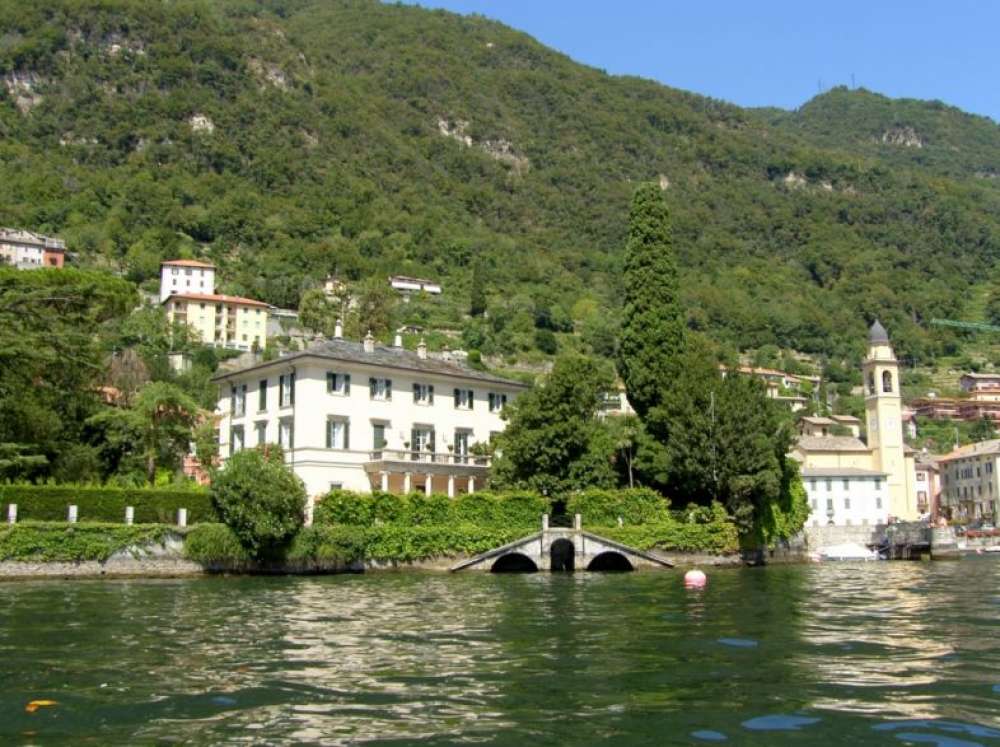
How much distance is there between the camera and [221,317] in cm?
15812

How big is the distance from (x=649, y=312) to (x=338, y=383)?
1954cm

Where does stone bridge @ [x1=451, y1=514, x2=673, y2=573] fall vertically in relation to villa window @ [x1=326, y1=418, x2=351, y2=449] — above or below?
below

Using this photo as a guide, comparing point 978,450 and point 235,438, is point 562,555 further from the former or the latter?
point 978,450

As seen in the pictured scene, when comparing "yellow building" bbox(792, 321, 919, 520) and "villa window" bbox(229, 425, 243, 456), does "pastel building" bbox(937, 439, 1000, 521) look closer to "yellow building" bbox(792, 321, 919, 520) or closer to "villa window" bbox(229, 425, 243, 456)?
"yellow building" bbox(792, 321, 919, 520)

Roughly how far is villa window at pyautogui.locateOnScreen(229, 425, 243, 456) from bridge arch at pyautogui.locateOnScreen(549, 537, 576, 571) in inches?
746

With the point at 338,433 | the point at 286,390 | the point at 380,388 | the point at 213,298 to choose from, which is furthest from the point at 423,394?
the point at 213,298

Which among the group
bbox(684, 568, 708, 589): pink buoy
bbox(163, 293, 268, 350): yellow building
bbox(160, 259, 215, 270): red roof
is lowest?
bbox(684, 568, 708, 589): pink buoy

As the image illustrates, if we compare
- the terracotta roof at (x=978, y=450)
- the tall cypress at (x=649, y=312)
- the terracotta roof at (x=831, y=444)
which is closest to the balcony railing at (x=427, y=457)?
the tall cypress at (x=649, y=312)

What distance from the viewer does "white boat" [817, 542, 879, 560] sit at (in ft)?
237

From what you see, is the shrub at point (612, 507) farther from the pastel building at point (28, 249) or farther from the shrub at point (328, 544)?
A: the pastel building at point (28, 249)

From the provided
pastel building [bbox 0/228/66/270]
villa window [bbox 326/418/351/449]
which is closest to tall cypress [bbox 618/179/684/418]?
villa window [bbox 326/418/351/449]

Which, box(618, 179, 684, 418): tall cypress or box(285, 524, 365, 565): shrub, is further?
box(618, 179, 684, 418): tall cypress

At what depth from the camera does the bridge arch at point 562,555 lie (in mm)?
54656

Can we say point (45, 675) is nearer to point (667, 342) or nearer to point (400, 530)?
point (400, 530)
